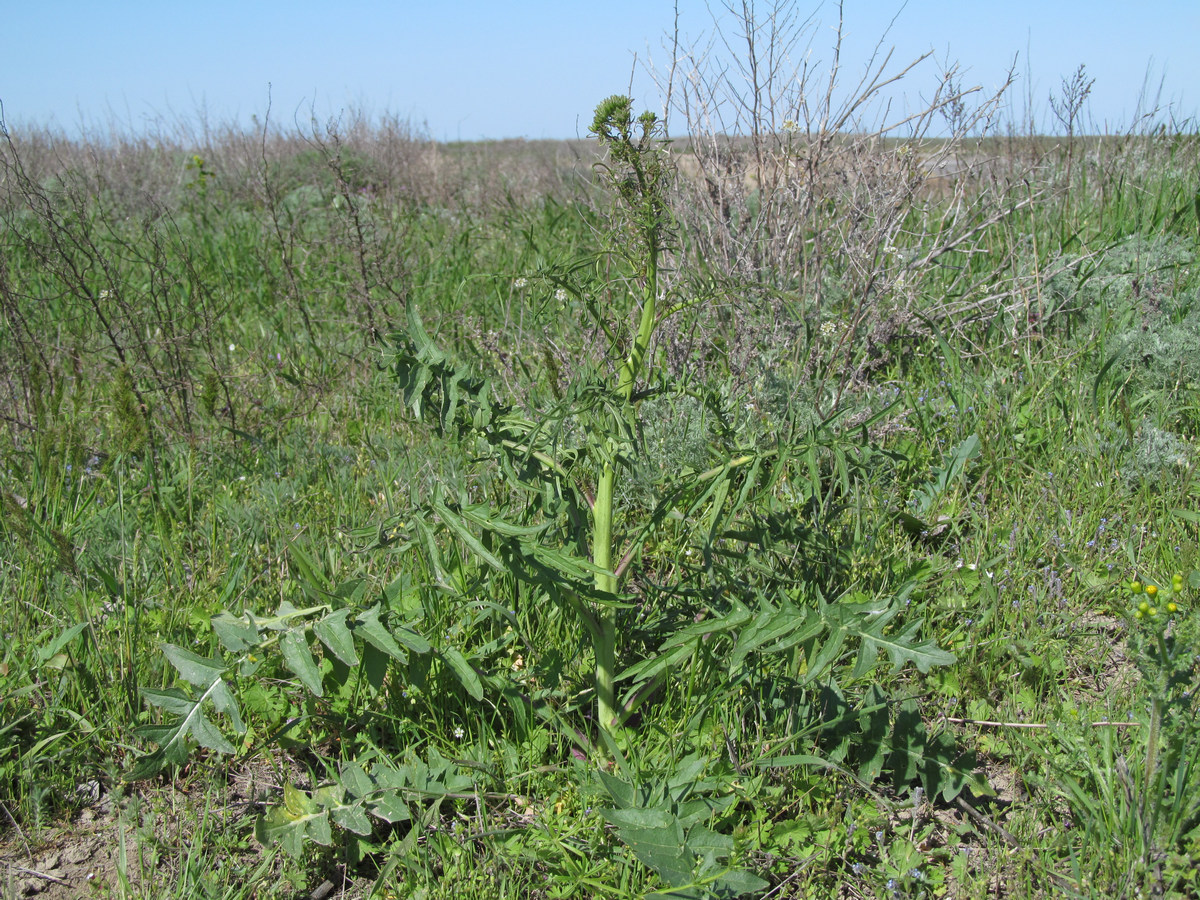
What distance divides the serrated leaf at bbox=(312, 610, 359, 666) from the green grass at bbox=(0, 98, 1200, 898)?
0.20 m

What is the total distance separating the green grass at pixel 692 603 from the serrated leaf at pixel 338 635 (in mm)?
196

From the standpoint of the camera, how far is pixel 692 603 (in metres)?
2.15

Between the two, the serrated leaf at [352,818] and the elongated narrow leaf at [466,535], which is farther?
the serrated leaf at [352,818]

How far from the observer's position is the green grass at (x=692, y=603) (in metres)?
1.65


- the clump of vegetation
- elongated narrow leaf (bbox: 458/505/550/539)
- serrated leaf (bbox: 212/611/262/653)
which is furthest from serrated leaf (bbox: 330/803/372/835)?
elongated narrow leaf (bbox: 458/505/550/539)

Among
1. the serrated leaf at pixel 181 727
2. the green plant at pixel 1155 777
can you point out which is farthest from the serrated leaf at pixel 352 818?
the green plant at pixel 1155 777

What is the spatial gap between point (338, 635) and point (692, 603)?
913mm

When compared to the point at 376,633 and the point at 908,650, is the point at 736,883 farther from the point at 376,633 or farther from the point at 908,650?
the point at 376,633

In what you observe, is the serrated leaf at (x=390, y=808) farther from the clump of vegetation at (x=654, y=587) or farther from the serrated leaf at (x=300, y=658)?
the serrated leaf at (x=300, y=658)

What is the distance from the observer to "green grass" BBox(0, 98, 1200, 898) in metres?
1.65

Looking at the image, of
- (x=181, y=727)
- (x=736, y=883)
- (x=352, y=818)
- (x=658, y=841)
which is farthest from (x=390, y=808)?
(x=736, y=883)

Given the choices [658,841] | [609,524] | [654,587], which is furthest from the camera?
[654,587]

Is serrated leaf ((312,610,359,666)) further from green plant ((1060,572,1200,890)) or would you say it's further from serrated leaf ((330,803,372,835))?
green plant ((1060,572,1200,890))

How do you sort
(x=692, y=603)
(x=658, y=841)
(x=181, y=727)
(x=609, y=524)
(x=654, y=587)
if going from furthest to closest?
(x=692, y=603) < (x=654, y=587) < (x=609, y=524) < (x=181, y=727) < (x=658, y=841)
